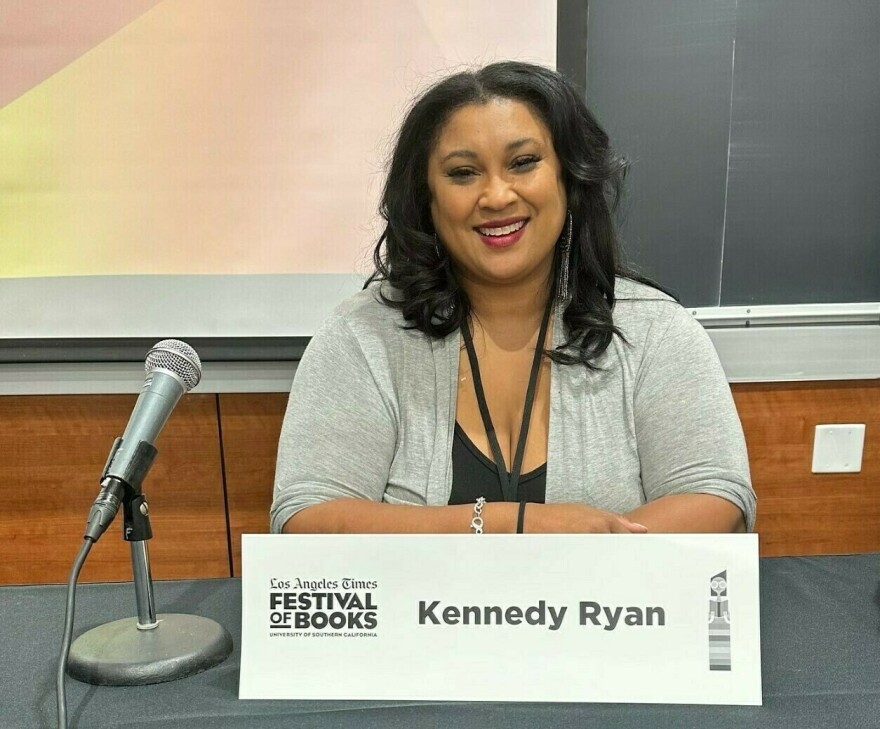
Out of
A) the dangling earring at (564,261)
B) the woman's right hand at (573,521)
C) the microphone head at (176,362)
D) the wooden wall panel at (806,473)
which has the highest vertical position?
the dangling earring at (564,261)

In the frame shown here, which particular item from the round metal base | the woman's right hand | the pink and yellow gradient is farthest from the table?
the pink and yellow gradient

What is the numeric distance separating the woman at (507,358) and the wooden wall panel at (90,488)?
0.58 metres

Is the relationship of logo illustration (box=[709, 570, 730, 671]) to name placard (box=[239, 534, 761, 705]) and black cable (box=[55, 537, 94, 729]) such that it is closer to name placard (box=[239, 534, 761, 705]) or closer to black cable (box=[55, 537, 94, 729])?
name placard (box=[239, 534, 761, 705])

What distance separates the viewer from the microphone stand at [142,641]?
3.59 ft

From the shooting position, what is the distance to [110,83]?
1825 mm

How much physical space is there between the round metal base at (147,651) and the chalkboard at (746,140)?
47.7 inches

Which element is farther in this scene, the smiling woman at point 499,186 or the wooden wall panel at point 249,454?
the wooden wall panel at point 249,454

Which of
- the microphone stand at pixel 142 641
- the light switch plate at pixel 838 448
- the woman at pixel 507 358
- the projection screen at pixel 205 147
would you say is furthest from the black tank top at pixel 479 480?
the light switch plate at pixel 838 448

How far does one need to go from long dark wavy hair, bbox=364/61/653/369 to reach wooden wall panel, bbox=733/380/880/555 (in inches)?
22.8

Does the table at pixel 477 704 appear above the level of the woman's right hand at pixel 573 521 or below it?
below

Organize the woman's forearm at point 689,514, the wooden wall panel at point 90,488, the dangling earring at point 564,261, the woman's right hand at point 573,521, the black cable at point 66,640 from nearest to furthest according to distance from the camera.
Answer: the black cable at point 66,640, the woman's right hand at point 573,521, the woman's forearm at point 689,514, the dangling earring at point 564,261, the wooden wall panel at point 90,488

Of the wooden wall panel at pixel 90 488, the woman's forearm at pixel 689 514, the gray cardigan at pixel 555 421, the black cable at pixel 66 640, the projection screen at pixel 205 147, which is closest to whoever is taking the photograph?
the black cable at pixel 66 640

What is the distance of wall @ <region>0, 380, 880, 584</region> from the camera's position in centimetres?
197

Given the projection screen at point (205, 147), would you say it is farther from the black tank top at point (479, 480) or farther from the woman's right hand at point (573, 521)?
the woman's right hand at point (573, 521)
